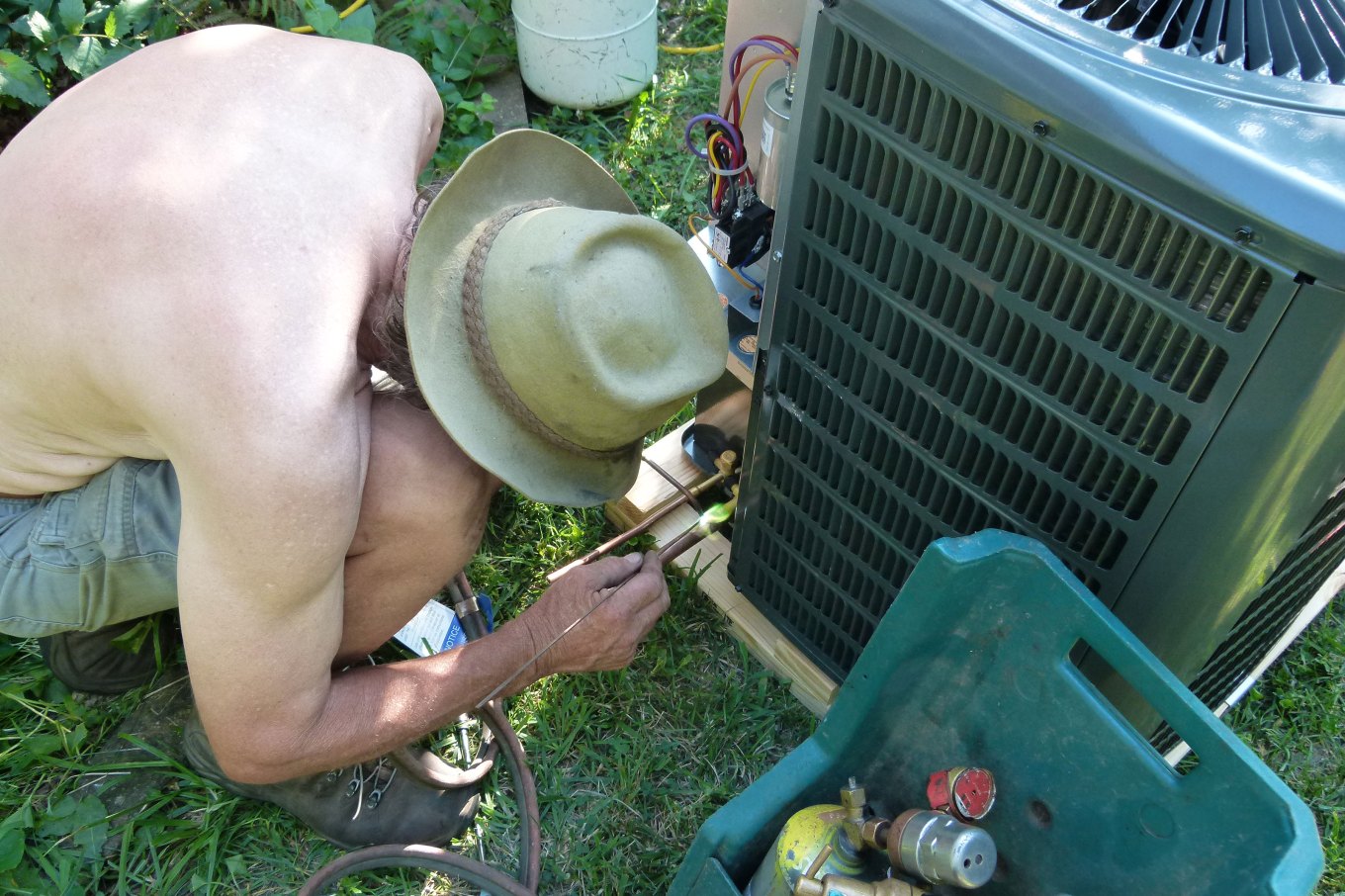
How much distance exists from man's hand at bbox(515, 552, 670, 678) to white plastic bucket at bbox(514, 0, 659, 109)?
1722 millimetres

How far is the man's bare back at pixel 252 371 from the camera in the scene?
51.3 inches

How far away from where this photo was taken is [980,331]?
129 cm

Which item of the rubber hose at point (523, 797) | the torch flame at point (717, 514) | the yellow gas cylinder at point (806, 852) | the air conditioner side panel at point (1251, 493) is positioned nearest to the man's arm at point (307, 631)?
the rubber hose at point (523, 797)

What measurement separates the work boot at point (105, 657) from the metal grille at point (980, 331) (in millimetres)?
1233

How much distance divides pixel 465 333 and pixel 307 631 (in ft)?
1.50

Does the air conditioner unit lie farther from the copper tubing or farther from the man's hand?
the copper tubing

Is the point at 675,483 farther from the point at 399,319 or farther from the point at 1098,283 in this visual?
the point at 1098,283

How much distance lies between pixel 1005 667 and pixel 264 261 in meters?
1.05

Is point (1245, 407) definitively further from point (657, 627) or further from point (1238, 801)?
point (657, 627)

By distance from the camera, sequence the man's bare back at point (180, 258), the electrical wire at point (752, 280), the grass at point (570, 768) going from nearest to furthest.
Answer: the man's bare back at point (180, 258)
the grass at point (570, 768)
the electrical wire at point (752, 280)

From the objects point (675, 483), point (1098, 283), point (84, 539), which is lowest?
point (675, 483)

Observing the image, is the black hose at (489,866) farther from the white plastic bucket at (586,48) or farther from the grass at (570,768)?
the white plastic bucket at (586,48)

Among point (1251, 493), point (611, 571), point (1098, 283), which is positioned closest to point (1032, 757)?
point (1251, 493)

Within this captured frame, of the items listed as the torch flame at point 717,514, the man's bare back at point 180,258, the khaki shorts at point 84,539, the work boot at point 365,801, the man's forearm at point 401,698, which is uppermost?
the man's bare back at point 180,258
